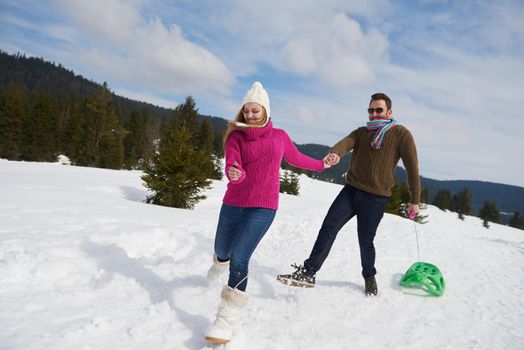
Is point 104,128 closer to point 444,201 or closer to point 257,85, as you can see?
point 257,85

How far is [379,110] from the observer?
4.00 metres

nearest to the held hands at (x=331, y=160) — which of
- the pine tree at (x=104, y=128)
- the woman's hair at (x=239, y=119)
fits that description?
the woman's hair at (x=239, y=119)

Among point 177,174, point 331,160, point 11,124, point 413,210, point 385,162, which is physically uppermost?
point 385,162

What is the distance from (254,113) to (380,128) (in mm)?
1776

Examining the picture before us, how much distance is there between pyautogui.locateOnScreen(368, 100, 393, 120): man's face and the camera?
13.1 ft

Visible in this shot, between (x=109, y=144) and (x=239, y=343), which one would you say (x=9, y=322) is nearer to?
(x=239, y=343)

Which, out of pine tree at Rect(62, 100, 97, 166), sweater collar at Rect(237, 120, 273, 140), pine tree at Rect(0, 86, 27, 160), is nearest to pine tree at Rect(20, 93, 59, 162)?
pine tree at Rect(0, 86, 27, 160)

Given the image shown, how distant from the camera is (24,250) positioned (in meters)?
3.98

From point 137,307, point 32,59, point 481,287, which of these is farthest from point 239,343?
point 32,59

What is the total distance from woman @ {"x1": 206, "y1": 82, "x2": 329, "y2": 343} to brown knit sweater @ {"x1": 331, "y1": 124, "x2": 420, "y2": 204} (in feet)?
4.39

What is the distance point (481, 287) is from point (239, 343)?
397cm

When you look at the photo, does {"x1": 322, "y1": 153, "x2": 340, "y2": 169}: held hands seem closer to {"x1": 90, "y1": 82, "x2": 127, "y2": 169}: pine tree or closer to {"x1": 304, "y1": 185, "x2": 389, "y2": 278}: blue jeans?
{"x1": 304, "y1": 185, "x2": 389, "y2": 278}: blue jeans

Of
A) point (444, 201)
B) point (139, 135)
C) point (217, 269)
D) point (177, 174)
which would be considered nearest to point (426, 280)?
point (217, 269)

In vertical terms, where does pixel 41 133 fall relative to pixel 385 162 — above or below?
below
